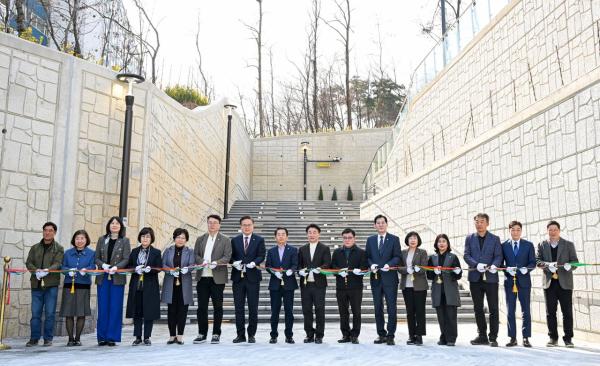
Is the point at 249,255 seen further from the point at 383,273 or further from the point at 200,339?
the point at 383,273

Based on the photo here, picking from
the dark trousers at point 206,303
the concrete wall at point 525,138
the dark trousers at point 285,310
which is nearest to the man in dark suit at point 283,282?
the dark trousers at point 285,310

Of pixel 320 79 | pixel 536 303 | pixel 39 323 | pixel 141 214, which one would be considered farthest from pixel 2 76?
pixel 320 79

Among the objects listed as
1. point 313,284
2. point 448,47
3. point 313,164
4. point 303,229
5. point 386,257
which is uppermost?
point 448,47

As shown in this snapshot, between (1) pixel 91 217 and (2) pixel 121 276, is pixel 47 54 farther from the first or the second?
(2) pixel 121 276

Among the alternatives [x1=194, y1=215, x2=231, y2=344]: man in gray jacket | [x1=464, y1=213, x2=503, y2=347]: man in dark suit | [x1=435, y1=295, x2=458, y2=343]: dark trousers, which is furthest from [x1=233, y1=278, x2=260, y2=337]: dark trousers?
[x1=464, y1=213, x2=503, y2=347]: man in dark suit

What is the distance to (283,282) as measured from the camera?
623 centimetres

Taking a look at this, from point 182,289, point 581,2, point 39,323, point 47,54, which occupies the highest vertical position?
point 581,2

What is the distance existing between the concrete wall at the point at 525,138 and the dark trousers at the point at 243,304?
407 centimetres

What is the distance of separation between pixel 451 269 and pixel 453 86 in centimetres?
685

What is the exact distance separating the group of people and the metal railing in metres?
5.90

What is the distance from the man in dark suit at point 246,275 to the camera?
609cm

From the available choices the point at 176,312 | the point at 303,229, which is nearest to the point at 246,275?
the point at 176,312

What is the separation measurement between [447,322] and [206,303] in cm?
284

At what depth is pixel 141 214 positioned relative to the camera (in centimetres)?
Answer: 859
